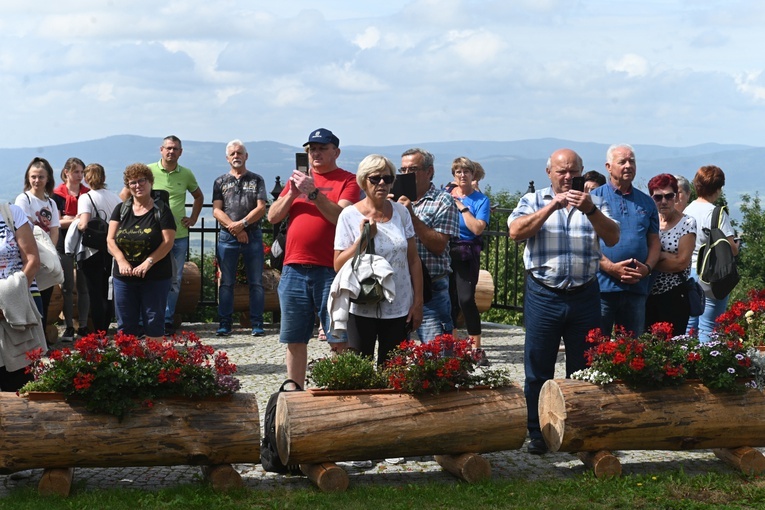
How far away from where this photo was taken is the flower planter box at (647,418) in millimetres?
6211

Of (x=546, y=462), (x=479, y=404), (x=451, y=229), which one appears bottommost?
(x=546, y=462)

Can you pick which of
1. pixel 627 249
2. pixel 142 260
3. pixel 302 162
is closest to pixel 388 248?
pixel 302 162

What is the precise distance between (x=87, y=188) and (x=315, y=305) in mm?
5958

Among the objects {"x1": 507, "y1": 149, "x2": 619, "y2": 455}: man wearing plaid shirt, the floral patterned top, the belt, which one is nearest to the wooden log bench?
{"x1": 507, "y1": 149, "x2": 619, "y2": 455}: man wearing plaid shirt

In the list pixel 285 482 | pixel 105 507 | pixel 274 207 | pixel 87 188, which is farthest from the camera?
pixel 87 188

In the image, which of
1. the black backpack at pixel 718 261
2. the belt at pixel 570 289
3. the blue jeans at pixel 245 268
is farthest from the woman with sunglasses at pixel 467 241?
the blue jeans at pixel 245 268

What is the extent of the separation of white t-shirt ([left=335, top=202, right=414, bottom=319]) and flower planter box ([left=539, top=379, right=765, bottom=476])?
106 centimetres

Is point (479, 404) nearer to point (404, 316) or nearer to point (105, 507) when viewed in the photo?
point (404, 316)

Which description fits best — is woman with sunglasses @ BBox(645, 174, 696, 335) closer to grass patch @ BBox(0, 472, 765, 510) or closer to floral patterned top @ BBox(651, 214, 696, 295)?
floral patterned top @ BBox(651, 214, 696, 295)

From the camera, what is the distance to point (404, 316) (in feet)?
21.5

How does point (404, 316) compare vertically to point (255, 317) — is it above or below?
above

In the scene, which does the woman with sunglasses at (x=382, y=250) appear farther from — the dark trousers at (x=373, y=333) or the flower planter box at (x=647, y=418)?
the flower planter box at (x=647, y=418)

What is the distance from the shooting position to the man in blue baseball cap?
703 centimetres

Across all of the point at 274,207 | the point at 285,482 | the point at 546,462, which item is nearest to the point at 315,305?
the point at 274,207
